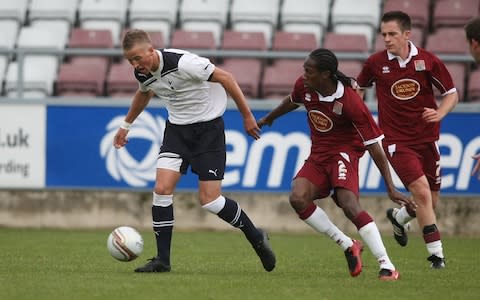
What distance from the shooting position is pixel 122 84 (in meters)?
16.6

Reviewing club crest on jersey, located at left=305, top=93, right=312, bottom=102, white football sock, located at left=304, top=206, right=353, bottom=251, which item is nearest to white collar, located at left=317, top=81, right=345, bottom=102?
club crest on jersey, located at left=305, top=93, right=312, bottom=102

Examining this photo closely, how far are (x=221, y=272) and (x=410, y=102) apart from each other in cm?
240

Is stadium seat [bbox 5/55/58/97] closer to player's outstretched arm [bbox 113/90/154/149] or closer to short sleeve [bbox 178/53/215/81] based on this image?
player's outstretched arm [bbox 113/90/154/149]

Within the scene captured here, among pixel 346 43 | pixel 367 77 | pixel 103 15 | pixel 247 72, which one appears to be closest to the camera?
pixel 367 77

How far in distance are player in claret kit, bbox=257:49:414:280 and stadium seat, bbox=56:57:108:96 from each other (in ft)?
23.0

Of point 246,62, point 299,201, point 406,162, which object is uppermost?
point 406,162

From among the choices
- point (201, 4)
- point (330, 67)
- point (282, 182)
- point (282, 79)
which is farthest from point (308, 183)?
point (201, 4)

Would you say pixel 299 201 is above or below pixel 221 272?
above

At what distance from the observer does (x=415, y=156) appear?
35.9 ft

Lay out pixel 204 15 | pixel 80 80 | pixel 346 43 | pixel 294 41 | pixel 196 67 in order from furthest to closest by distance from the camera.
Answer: pixel 204 15
pixel 294 41
pixel 346 43
pixel 80 80
pixel 196 67

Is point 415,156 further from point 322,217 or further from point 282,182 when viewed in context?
point 282,182

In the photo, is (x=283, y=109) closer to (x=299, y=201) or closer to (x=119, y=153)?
(x=299, y=201)

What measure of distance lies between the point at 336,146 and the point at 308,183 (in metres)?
0.39

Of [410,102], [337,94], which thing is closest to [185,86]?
[337,94]
